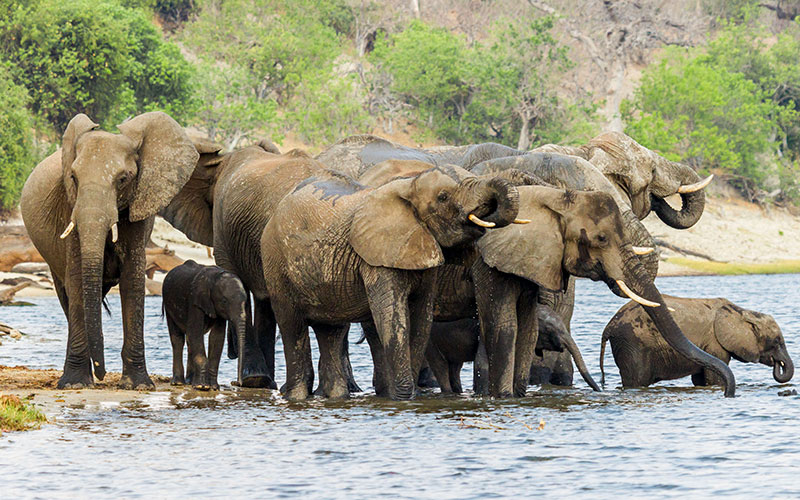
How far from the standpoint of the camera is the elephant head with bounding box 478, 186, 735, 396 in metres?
11.0

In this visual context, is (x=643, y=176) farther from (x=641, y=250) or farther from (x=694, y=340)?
(x=641, y=250)

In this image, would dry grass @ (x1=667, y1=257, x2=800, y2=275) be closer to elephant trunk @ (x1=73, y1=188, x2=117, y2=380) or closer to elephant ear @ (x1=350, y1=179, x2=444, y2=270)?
elephant ear @ (x1=350, y1=179, x2=444, y2=270)

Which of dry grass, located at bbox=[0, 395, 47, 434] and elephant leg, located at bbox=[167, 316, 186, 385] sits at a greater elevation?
elephant leg, located at bbox=[167, 316, 186, 385]

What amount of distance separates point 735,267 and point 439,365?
37.1 m

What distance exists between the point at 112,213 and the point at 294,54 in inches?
2076

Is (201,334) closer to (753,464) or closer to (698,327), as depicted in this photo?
(698,327)

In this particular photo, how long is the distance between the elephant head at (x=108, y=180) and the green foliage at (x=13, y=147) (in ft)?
85.5

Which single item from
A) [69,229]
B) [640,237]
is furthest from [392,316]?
[69,229]

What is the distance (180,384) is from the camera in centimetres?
1305

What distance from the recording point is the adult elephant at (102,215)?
1118 cm

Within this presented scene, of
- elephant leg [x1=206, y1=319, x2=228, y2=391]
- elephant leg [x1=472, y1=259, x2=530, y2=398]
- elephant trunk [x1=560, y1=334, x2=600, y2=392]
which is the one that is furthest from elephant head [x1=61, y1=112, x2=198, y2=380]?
elephant trunk [x1=560, y1=334, x2=600, y2=392]

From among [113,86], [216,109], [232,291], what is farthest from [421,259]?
[216,109]

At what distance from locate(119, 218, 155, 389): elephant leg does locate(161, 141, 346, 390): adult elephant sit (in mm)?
1040

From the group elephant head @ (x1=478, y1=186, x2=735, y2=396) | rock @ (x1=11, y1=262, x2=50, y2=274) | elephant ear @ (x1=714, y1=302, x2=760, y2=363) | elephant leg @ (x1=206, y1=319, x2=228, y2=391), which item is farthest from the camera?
rock @ (x1=11, y1=262, x2=50, y2=274)
